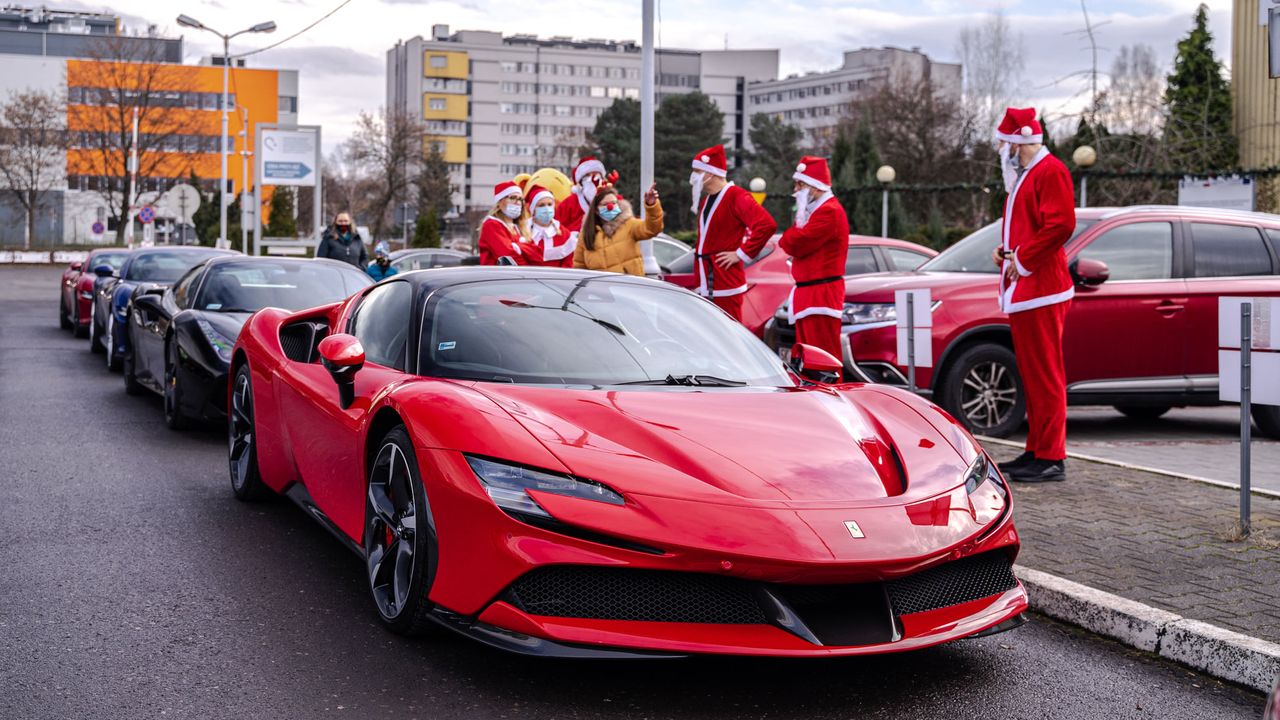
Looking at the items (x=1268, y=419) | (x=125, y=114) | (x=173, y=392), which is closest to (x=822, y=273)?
(x=1268, y=419)

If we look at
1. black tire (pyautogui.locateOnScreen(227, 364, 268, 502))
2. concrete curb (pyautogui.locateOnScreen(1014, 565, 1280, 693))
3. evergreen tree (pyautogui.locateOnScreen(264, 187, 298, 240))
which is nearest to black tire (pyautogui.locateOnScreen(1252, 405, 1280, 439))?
concrete curb (pyautogui.locateOnScreen(1014, 565, 1280, 693))

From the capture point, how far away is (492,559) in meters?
3.87

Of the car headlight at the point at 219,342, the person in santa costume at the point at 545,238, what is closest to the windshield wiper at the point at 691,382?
the car headlight at the point at 219,342

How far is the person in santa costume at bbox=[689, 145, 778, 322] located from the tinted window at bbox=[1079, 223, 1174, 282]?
93.3 inches

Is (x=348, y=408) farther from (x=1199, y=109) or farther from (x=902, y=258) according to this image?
(x=1199, y=109)

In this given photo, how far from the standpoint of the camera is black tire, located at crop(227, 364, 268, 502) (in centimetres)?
688

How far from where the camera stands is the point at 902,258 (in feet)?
43.9

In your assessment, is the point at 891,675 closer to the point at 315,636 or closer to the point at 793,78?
the point at 315,636

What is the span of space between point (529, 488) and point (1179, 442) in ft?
24.0

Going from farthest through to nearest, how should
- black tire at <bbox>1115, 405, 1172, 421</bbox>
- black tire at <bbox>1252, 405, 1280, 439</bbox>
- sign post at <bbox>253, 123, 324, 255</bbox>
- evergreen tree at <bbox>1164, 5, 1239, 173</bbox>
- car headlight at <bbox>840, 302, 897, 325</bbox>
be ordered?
sign post at <bbox>253, 123, 324, 255</bbox> → evergreen tree at <bbox>1164, 5, 1239, 173</bbox> → black tire at <bbox>1115, 405, 1172, 421</bbox> → black tire at <bbox>1252, 405, 1280, 439</bbox> → car headlight at <bbox>840, 302, 897, 325</bbox>

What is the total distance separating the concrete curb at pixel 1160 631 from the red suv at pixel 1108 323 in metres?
4.24

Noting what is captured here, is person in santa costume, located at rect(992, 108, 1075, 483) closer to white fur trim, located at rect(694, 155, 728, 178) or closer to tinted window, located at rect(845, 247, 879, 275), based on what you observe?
white fur trim, located at rect(694, 155, 728, 178)

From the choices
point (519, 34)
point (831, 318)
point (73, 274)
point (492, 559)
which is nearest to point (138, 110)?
point (73, 274)

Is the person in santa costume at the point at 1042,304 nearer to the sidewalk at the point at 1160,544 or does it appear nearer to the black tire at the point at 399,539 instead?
the sidewalk at the point at 1160,544
